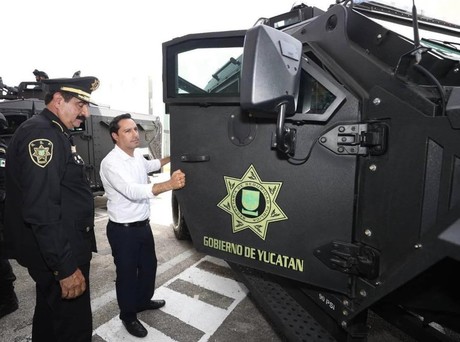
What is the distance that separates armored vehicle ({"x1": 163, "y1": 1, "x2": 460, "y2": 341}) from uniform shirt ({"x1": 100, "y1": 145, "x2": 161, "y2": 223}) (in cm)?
63

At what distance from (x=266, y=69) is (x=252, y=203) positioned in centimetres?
75

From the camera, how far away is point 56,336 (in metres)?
1.92

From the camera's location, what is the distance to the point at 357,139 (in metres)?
1.36

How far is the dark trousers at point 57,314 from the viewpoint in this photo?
1911 millimetres

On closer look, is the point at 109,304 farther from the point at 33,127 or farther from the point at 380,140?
the point at 380,140

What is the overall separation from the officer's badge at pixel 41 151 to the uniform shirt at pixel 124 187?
2.53ft

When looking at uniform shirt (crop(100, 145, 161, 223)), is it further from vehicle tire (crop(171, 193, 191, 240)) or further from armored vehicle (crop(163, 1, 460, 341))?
vehicle tire (crop(171, 193, 191, 240))

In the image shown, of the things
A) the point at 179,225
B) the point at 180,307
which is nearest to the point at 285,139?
the point at 180,307

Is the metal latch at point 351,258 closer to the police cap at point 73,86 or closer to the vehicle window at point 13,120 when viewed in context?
the police cap at point 73,86

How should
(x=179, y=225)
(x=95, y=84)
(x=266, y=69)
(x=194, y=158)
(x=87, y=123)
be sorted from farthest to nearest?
(x=87, y=123), (x=179, y=225), (x=95, y=84), (x=194, y=158), (x=266, y=69)

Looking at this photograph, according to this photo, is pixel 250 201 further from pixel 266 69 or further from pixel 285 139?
pixel 266 69

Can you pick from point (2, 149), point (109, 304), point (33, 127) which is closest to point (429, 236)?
point (33, 127)

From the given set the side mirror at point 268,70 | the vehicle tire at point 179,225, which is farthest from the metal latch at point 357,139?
the vehicle tire at point 179,225

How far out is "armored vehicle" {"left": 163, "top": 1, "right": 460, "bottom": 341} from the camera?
1179mm
